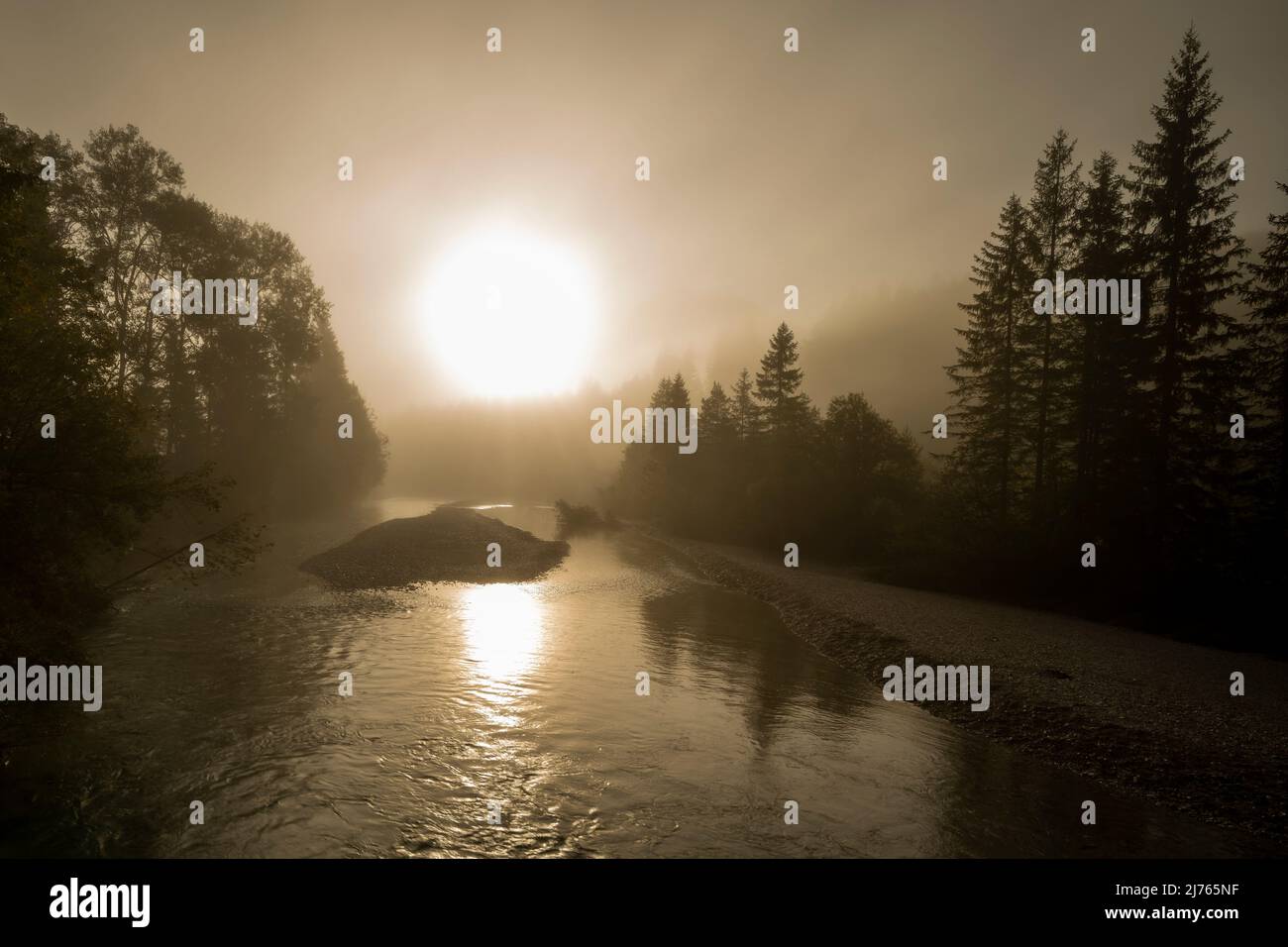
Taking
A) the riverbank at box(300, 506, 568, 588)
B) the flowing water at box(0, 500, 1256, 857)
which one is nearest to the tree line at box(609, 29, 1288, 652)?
the flowing water at box(0, 500, 1256, 857)

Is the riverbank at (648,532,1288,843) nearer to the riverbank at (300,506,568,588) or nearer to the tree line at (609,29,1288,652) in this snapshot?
the tree line at (609,29,1288,652)

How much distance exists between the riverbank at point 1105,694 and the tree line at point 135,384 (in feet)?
69.0

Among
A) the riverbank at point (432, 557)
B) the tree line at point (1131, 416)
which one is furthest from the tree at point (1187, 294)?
the riverbank at point (432, 557)

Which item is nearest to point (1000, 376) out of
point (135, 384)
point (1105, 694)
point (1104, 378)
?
point (1104, 378)

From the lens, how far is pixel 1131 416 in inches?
1176

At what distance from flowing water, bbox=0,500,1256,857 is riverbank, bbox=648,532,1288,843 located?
1236mm

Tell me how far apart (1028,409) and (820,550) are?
81.2 feet

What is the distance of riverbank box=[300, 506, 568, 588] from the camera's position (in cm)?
3403

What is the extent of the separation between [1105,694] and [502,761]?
16.6 m

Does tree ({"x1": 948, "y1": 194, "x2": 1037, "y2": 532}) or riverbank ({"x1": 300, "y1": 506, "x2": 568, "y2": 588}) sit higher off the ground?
tree ({"x1": 948, "y1": 194, "x2": 1037, "y2": 532})

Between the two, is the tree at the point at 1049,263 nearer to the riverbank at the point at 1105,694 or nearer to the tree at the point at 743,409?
the riverbank at the point at 1105,694

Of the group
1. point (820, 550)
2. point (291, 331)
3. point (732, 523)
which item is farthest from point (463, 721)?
point (732, 523)
